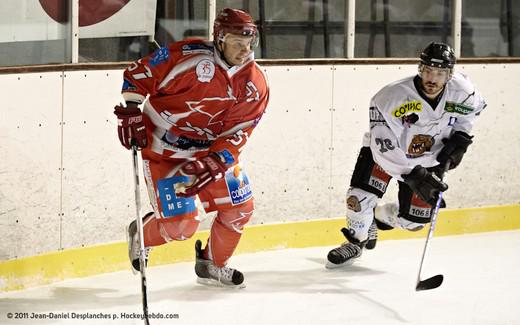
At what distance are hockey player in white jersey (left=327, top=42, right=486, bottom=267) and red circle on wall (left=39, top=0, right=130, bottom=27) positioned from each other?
1192 millimetres

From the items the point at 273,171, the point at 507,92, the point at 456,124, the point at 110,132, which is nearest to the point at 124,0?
the point at 110,132

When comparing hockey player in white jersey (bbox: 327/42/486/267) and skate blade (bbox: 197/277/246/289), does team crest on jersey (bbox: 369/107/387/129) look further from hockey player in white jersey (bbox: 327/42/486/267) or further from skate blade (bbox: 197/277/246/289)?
skate blade (bbox: 197/277/246/289)

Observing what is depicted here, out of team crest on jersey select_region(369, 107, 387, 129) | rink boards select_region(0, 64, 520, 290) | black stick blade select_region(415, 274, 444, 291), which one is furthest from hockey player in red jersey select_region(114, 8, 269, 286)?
black stick blade select_region(415, 274, 444, 291)

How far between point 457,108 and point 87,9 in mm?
1605

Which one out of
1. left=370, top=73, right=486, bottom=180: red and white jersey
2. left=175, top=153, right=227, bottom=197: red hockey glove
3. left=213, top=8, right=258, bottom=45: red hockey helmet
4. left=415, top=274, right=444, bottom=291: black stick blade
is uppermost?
left=213, top=8, right=258, bottom=45: red hockey helmet

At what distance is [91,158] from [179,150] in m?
0.51

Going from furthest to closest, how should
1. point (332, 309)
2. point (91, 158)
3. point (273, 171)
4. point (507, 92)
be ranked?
point (507, 92)
point (273, 171)
point (91, 158)
point (332, 309)

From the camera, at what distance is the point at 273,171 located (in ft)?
19.2

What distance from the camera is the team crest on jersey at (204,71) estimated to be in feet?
15.2

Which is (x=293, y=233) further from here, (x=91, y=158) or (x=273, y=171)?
(x=91, y=158)

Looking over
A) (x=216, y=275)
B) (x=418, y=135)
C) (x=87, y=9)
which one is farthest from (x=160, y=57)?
(x=418, y=135)

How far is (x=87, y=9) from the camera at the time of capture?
524 cm

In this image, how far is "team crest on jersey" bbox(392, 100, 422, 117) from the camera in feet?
16.9

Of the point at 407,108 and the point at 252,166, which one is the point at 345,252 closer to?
the point at 252,166
